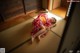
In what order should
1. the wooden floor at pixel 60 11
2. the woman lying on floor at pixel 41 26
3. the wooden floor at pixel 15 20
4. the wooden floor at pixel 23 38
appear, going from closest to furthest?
the wooden floor at pixel 23 38 → the woman lying on floor at pixel 41 26 → the wooden floor at pixel 15 20 → the wooden floor at pixel 60 11

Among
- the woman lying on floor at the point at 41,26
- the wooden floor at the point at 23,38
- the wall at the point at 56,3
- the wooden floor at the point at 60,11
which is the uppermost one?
Result: the wall at the point at 56,3

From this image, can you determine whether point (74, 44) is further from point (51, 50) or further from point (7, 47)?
point (7, 47)

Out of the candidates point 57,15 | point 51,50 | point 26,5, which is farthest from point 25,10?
point 51,50

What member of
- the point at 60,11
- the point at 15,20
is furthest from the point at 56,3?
the point at 15,20

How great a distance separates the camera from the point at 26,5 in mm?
2604

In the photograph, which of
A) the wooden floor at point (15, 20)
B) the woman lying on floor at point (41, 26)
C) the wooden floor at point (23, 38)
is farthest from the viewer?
the wooden floor at point (15, 20)

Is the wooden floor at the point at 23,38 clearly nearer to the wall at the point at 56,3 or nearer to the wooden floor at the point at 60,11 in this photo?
the wooden floor at the point at 60,11

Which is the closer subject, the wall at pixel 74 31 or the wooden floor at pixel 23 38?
the wall at pixel 74 31

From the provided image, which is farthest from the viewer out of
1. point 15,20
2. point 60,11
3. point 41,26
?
point 60,11

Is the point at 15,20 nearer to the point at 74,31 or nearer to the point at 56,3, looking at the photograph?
the point at 56,3

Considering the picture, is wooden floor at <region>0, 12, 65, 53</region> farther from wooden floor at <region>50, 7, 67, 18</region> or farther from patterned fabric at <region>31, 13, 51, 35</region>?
wooden floor at <region>50, 7, 67, 18</region>

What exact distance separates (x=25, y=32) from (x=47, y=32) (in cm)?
53

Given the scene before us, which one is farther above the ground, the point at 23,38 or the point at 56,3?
the point at 56,3

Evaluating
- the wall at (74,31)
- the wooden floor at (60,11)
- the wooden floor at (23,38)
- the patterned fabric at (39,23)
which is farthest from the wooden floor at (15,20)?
the wall at (74,31)
